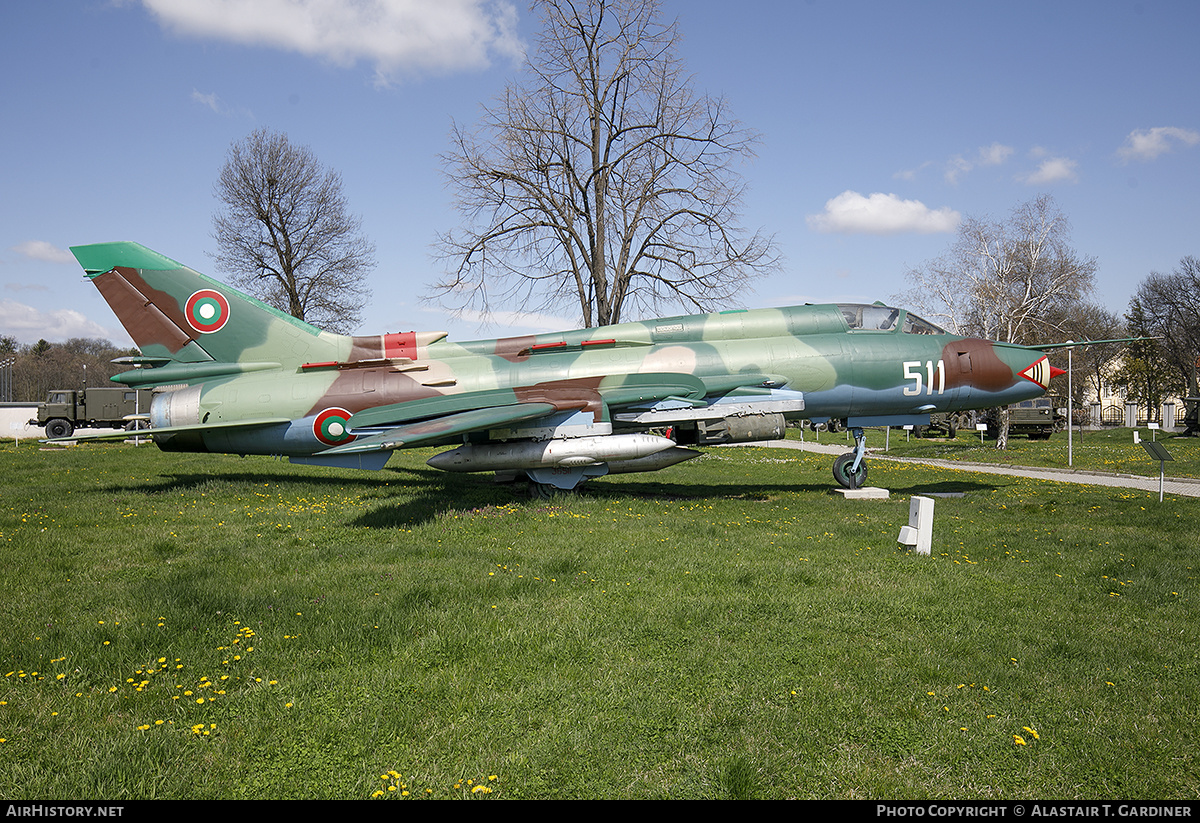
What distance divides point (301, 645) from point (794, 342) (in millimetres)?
10314

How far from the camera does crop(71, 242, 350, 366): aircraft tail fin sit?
1212cm

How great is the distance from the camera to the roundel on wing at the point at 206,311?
40.4ft

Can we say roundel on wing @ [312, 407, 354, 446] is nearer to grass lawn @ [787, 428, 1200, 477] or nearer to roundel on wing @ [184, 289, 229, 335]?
roundel on wing @ [184, 289, 229, 335]

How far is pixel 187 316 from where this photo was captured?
12.3 m

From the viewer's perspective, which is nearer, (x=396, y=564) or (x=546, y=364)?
(x=396, y=564)

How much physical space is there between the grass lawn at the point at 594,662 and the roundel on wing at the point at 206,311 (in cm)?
421

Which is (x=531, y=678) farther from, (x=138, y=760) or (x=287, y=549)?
(x=287, y=549)

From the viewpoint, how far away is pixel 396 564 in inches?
295

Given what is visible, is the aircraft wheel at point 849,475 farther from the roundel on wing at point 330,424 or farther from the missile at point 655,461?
the roundel on wing at point 330,424

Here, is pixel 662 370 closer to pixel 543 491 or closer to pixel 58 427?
pixel 543 491

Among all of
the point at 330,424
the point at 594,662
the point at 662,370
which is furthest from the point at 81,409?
the point at 594,662

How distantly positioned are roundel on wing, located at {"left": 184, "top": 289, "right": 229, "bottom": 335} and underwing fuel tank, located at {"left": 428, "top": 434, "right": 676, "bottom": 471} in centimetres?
494
